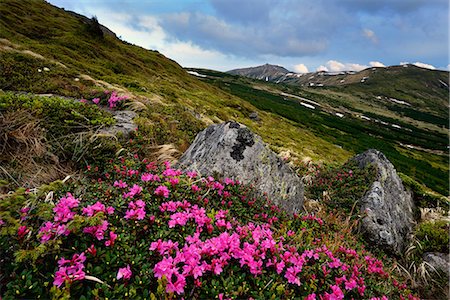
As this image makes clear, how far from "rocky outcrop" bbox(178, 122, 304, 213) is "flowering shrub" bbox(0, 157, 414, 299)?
156cm

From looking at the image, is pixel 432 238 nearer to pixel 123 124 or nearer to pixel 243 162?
pixel 243 162

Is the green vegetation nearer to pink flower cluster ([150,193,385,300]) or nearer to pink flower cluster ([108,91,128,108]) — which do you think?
pink flower cluster ([150,193,385,300])

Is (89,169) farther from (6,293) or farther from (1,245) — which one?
(6,293)

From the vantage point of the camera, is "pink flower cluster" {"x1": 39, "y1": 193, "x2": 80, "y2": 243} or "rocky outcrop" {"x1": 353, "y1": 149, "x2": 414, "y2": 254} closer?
"pink flower cluster" {"x1": 39, "y1": 193, "x2": 80, "y2": 243}

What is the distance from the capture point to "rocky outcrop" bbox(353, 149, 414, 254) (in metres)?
7.47

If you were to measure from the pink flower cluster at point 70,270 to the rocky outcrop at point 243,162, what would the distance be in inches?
145

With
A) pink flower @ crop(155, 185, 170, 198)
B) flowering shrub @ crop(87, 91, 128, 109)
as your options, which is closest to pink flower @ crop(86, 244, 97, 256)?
pink flower @ crop(155, 185, 170, 198)

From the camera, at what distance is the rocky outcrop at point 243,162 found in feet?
22.1

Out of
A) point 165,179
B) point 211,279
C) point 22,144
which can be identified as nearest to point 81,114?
point 22,144

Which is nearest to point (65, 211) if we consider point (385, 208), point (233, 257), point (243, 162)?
point (233, 257)

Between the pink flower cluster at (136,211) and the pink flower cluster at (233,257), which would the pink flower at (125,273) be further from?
the pink flower cluster at (136,211)

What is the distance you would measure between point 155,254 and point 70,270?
3.16 ft

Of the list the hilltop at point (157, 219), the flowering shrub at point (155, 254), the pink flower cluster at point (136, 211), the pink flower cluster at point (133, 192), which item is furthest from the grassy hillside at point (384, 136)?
the pink flower cluster at point (136, 211)

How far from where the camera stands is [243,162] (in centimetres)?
704
